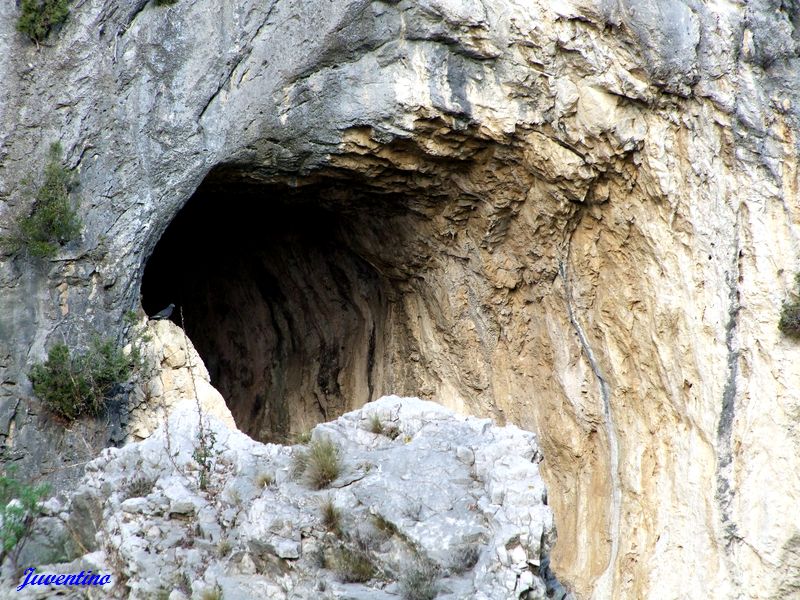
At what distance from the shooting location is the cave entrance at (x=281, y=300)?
12883mm

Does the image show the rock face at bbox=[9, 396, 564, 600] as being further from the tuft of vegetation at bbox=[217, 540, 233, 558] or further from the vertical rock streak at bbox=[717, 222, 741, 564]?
the vertical rock streak at bbox=[717, 222, 741, 564]

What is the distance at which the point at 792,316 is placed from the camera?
359 inches

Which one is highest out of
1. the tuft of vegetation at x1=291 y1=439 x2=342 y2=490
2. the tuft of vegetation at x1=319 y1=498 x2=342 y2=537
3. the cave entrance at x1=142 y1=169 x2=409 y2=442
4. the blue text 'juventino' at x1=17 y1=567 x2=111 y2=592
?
the cave entrance at x1=142 y1=169 x2=409 y2=442

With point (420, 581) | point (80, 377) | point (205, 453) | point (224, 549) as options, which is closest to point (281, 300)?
point (80, 377)

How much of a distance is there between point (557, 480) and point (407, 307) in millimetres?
3145

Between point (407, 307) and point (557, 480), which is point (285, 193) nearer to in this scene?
point (407, 307)

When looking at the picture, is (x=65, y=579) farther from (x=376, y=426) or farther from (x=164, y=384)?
(x=164, y=384)

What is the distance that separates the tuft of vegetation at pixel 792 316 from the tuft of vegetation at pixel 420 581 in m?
4.93

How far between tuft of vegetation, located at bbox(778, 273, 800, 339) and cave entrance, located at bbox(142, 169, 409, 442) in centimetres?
494

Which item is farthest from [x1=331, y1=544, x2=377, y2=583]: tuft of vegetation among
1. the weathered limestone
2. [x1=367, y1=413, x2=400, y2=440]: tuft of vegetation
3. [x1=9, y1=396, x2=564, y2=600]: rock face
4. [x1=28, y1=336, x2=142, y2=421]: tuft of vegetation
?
[x1=28, y1=336, x2=142, y2=421]: tuft of vegetation

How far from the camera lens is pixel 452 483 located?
6766 mm

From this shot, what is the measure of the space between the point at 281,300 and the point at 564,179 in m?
5.30

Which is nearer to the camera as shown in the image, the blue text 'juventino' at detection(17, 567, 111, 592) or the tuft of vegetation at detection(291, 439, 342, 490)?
the blue text 'juventino' at detection(17, 567, 111, 592)

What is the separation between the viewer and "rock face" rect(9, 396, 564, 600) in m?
6.20
